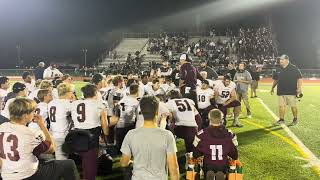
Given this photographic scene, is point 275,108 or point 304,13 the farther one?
point 304,13

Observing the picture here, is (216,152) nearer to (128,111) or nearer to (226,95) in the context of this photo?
(128,111)

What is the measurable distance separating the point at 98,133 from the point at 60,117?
74 cm

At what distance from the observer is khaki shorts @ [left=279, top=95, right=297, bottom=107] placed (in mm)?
13836

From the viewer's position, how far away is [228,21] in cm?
5456

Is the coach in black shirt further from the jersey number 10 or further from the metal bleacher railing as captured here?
the metal bleacher railing

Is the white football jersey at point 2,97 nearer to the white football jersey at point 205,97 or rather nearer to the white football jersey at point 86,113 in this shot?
the white football jersey at point 86,113

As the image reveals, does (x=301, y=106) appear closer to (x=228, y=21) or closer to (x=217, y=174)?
(x=217, y=174)

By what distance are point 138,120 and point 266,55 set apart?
37.1 meters

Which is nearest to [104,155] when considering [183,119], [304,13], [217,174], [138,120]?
[138,120]

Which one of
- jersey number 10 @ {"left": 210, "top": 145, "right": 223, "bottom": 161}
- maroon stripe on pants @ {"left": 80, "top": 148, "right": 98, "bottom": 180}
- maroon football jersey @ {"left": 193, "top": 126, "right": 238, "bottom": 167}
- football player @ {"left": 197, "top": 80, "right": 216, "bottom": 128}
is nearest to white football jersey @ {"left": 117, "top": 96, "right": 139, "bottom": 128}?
maroon stripe on pants @ {"left": 80, "top": 148, "right": 98, "bottom": 180}

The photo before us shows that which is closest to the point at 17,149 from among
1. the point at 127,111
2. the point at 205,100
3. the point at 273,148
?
the point at 127,111

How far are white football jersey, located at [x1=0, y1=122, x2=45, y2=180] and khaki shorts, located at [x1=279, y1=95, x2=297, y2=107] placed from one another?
10680 mm

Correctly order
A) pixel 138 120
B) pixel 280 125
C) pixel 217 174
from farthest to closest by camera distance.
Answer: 1. pixel 280 125
2. pixel 138 120
3. pixel 217 174

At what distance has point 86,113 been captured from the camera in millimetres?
6785
